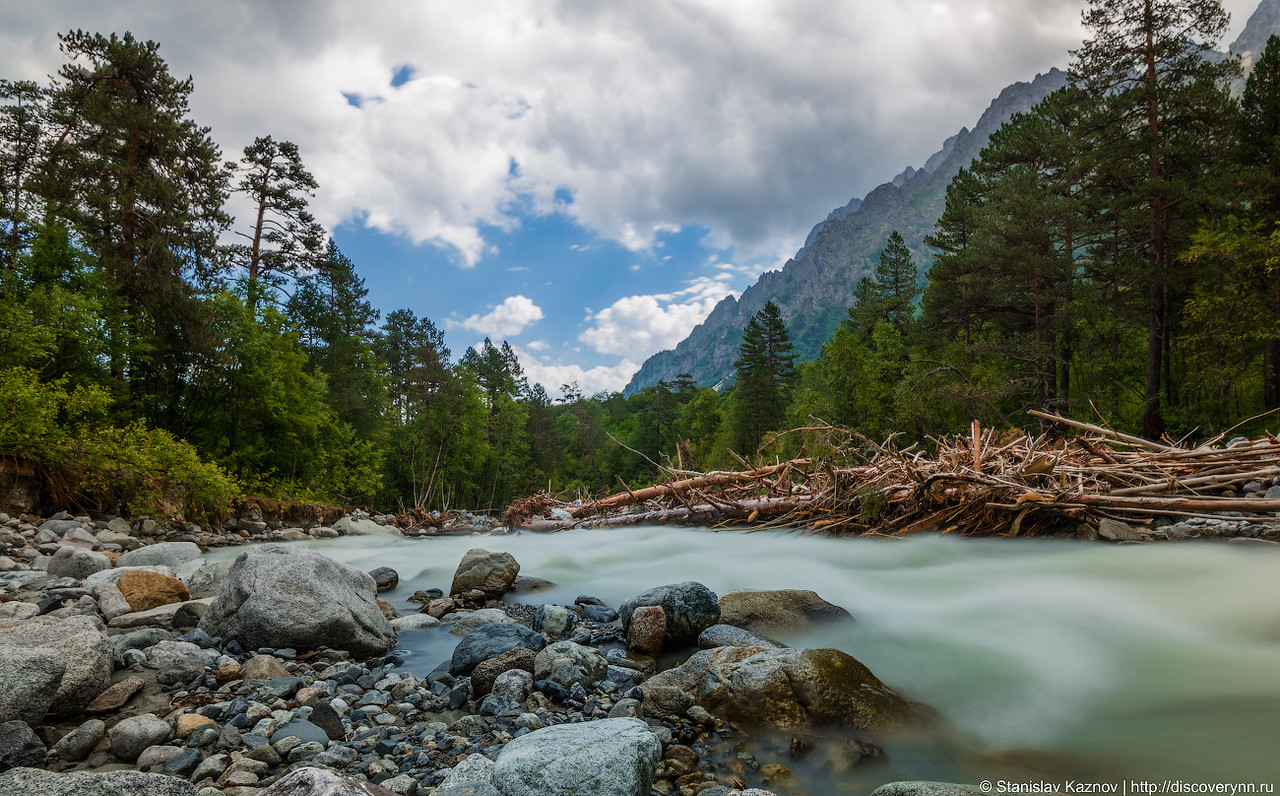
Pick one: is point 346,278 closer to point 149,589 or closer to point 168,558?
point 168,558

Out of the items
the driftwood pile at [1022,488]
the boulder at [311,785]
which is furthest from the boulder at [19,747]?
the driftwood pile at [1022,488]

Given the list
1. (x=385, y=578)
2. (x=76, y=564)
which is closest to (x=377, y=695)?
(x=385, y=578)

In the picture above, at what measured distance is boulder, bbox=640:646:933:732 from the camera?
3.16m

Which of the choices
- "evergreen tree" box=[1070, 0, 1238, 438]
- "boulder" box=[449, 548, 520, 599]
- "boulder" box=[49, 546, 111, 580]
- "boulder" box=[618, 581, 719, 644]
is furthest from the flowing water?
"evergreen tree" box=[1070, 0, 1238, 438]

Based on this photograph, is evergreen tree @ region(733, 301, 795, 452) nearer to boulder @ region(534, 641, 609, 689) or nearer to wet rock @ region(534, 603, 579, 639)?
wet rock @ region(534, 603, 579, 639)

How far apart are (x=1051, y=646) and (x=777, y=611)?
2.01 meters

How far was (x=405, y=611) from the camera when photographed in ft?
21.2

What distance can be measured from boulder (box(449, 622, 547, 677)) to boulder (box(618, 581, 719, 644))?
88 centimetres

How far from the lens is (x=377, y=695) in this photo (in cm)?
358

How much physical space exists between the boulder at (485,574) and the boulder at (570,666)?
3221mm

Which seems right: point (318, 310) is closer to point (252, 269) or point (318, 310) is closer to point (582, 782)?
point (252, 269)

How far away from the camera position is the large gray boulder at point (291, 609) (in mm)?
4344

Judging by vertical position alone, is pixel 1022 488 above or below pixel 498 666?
above

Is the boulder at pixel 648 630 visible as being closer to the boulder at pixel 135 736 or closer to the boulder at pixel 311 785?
the boulder at pixel 311 785
